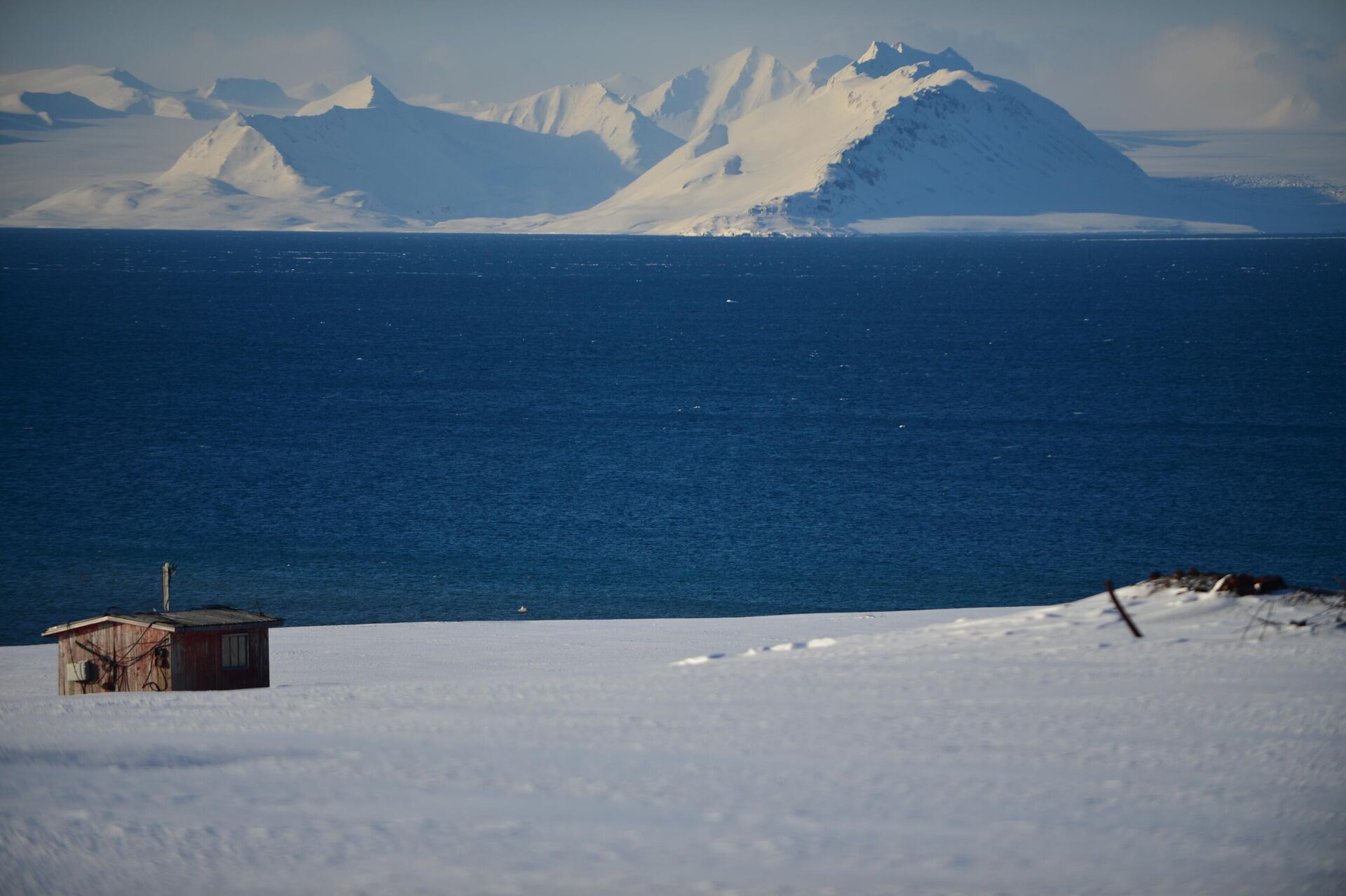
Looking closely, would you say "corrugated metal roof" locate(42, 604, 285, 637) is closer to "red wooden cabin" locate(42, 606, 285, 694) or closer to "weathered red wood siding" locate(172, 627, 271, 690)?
"red wooden cabin" locate(42, 606, 285, 694)

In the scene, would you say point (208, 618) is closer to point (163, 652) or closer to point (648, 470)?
point (163, 652)

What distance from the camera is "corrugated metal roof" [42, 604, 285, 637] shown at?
1125 inches

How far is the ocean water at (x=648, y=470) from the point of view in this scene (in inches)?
1945

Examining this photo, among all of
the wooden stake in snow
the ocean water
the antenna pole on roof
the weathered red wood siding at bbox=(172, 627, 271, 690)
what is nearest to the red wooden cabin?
the weathered red wood siding at bbox=(172, 627, 271, 690)

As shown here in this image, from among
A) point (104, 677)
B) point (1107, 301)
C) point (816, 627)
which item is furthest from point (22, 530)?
point (1107, 301)

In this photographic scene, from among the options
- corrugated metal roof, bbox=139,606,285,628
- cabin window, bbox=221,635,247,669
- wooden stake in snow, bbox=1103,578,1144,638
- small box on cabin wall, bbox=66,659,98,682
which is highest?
wooden stake in snow, bbox=1103,578,1144,638

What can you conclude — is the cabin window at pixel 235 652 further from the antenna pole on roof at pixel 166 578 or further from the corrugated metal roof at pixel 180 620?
the antenna pole on roof at pixel 166 578

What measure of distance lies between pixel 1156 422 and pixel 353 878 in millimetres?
75369

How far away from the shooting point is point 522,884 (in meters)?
15.0

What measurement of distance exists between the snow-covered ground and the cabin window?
3.61 metres

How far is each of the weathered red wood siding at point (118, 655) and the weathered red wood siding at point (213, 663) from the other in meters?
0.27

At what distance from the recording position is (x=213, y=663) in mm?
29016

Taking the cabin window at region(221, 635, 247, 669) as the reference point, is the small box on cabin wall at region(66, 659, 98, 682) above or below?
below

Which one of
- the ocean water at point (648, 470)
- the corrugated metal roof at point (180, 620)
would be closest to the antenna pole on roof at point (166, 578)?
the corrugated metal roof at point (180, 620)
